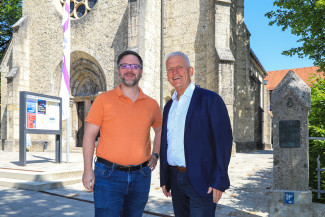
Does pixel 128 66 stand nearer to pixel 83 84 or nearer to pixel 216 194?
pixel 216 194

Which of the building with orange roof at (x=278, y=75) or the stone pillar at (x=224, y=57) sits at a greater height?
the building with orange roof at (x=278, y=75)

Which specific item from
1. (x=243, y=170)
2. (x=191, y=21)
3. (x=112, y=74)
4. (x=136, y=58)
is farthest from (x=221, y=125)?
(x=191, y=21)

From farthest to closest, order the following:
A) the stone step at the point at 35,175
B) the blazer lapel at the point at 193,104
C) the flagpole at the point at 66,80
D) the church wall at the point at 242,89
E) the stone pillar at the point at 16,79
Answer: the church wall at the point at 242,89
the stone pillar at the point at 16,79
the flagpole at the point at 66,80
the stone step at the point at 35,175
the blazer lapel at the point at 193,104

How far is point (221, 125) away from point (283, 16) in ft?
33.5

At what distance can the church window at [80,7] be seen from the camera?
46.4 feet

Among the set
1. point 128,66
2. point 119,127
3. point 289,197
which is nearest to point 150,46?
point 289,197

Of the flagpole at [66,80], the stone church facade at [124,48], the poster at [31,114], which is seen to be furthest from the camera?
the stone church facade at [124,48]

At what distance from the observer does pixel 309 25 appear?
26.7 feet

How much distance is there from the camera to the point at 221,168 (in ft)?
5.88

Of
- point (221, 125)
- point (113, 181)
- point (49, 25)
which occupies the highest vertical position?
point (49, 25)

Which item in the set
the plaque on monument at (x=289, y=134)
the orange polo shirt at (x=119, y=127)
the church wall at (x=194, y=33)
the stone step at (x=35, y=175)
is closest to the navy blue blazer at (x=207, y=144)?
the orange polo shirt at (x=119, y=127)

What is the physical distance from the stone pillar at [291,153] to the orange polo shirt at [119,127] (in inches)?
88.0

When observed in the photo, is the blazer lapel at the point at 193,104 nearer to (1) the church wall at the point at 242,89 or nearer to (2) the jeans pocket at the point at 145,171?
(2) the jeans pocket at the point at 145,171

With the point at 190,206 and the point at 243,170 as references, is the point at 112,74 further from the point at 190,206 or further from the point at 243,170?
the point at 190,206
